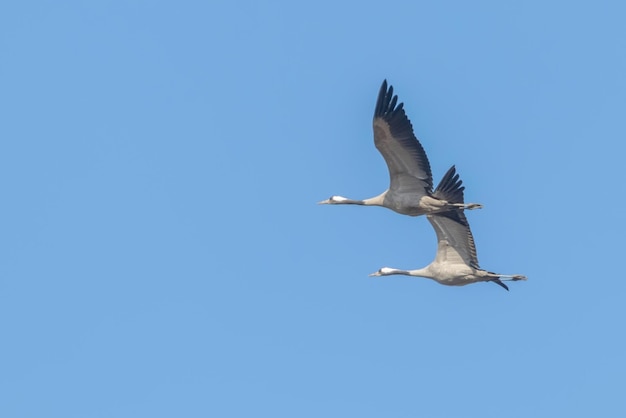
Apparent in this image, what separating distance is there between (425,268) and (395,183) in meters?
2.90

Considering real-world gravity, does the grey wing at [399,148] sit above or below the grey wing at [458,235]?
above

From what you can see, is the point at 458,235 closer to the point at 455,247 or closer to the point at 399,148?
the point at 455,247

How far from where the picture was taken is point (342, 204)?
331ft

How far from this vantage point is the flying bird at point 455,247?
324ft

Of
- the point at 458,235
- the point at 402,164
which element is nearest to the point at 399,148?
the point at 402,164

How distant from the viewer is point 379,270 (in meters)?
102

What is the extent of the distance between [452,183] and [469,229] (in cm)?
135

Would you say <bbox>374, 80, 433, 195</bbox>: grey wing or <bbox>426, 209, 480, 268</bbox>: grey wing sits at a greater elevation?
<bbox>374, 80, 433, 195</bbox>: grey wing

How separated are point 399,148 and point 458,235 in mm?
3263

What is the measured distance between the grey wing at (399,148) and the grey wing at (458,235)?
1.25 meters

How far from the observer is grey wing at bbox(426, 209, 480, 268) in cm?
9888

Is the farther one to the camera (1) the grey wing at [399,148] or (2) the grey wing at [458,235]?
(2) the grey wing at [458,235]

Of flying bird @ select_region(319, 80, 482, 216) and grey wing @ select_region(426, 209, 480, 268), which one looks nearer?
flying bird @ select_region(319, 80, 482, 216)

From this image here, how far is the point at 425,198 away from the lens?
98.0 m
